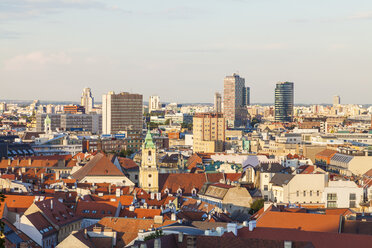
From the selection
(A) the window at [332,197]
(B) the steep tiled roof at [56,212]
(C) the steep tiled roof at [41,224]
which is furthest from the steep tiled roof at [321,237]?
(A) the window at [332,197]

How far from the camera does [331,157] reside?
13300 cm

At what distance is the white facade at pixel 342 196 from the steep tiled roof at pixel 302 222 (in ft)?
88.9

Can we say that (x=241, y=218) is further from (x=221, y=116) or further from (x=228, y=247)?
(x=221, y=116)

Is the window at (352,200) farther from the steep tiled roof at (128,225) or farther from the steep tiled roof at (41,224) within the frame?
the steep tiled roof at (41,224)

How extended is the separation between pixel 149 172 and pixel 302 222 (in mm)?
41226

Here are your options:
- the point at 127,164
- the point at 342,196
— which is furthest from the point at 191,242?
the point at 127,164

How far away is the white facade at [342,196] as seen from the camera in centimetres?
7962

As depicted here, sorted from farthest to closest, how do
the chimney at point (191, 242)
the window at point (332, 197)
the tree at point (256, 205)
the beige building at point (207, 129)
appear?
the beige building at point (207, 129) → the window at point (332, 197) → the tree at point (256, 205) → the chimney at point (191, 242)

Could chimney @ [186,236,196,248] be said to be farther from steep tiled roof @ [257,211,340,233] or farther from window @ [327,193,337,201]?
window @ [327,193,337,201]

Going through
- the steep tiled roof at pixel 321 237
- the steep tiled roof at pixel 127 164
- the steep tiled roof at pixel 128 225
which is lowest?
the steep tiled roof at pixel 128 225

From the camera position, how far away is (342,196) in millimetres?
80375

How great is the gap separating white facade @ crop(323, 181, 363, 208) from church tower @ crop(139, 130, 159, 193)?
1892cm

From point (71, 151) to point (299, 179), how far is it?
8507 cm

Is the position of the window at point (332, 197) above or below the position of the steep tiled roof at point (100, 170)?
below
